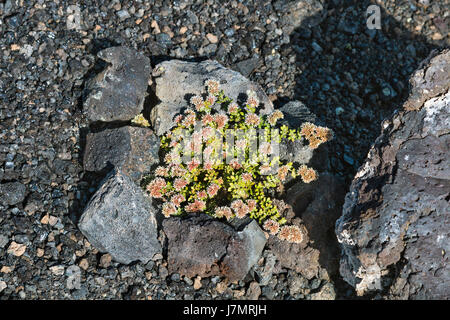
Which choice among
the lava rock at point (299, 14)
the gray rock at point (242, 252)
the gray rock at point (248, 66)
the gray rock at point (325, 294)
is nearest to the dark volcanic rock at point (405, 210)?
the gray rock at point (325, 294)

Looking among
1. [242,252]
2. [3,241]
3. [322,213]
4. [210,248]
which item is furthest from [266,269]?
[3,241]

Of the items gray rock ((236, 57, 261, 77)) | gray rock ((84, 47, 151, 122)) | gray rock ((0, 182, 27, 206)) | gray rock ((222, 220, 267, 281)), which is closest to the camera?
gray rock ((222, 220, 267, 281))

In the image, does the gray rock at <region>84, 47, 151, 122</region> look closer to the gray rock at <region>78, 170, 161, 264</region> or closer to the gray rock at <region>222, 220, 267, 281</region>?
the gray rock at <region>78, 170, 161, 264</region>

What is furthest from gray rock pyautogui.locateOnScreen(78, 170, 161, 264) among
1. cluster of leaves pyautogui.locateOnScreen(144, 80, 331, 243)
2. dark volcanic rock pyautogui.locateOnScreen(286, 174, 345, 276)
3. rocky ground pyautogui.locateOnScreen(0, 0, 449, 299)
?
dark volcanic rock pyautogui.locateOnScreen(286, 174, 345, 276)

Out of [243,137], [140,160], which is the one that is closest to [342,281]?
[243,137]

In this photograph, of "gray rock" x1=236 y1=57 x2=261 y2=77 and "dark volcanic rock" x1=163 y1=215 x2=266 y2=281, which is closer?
"dark volcanic rock" x1=163 y1=215 x2=266 y2=281

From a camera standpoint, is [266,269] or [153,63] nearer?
[266,269]

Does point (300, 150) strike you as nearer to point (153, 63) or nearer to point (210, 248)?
point (210, 248)
